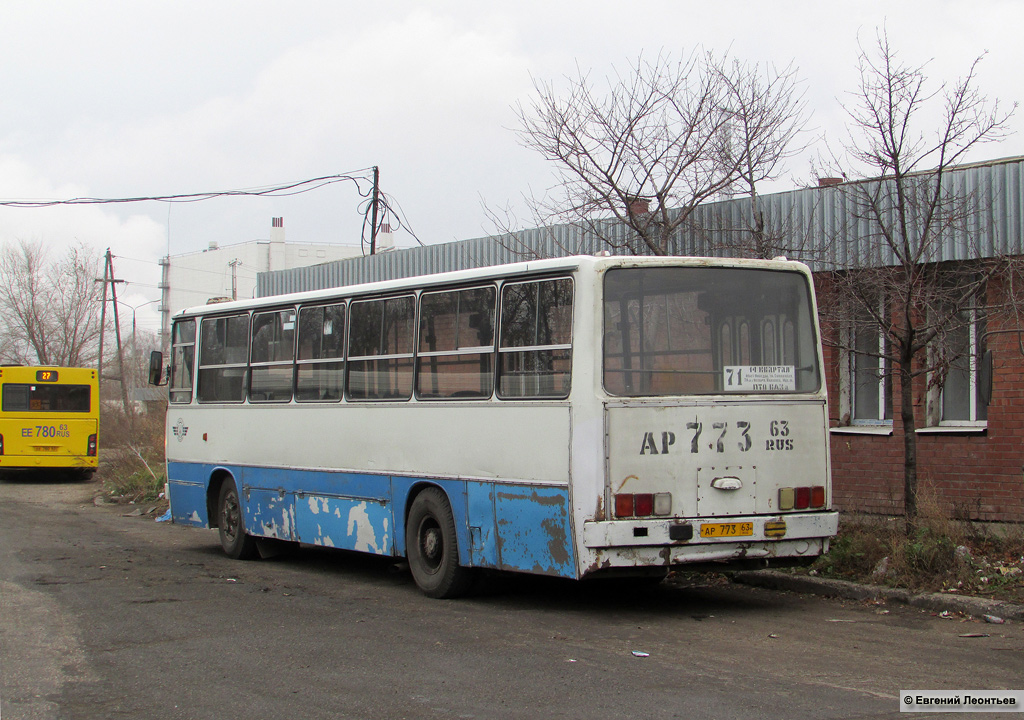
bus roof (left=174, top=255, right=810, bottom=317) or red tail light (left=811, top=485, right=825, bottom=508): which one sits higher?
bus roof (left=174, top=255, right=810, bottom=317)

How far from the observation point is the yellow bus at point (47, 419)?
27.7 meters

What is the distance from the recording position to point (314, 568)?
1240 centimetres

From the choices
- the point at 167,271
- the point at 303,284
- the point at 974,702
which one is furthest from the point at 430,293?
the point at 167,271

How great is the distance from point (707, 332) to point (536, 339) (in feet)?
4.55

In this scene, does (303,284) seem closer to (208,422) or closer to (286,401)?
(208,422)

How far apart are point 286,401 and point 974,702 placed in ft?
26.2

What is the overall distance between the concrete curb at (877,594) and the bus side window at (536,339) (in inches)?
126

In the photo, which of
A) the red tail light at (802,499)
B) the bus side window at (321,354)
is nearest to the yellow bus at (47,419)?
the bus side window at (321,354)

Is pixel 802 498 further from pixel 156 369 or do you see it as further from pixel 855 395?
pixel 156 369

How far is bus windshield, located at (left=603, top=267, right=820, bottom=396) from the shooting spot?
8609 mm

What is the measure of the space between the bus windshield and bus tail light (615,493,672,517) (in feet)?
2.60

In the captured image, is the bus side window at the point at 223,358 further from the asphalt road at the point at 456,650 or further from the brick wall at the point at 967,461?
the brick wall at the point at 967,461

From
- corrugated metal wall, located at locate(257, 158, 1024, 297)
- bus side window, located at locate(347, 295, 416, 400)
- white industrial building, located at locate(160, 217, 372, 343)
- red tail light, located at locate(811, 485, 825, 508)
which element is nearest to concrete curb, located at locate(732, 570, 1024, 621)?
red tail light, located at locate(811, 485, 825, 508)

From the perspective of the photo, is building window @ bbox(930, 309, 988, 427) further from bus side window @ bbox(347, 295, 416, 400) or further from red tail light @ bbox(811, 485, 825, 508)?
bus side window @ bbox(347, 295, 416, 400)
